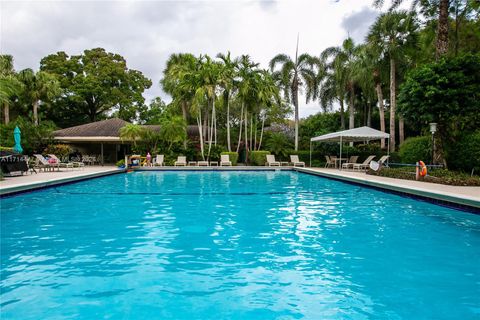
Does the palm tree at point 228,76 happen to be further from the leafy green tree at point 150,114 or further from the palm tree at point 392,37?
the leafy green tree at point 150,114

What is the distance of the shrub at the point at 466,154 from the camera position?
482 inches

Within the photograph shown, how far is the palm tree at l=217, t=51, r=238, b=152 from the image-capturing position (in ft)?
75.2

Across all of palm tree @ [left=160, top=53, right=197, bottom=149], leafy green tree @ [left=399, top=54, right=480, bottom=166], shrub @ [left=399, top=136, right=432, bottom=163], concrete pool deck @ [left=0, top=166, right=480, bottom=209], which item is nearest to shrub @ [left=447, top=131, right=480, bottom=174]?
leafy green tree @ [left=399, top=54, right=480, bottom=166]

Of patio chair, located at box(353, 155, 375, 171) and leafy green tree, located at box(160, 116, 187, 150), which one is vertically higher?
leafy green tree, located at box(160, 116, 187, 150)

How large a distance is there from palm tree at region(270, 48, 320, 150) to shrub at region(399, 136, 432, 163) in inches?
376

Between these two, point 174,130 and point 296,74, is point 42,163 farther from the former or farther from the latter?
point 296,74

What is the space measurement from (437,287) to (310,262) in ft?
4.57

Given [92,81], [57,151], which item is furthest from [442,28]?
[92,81]

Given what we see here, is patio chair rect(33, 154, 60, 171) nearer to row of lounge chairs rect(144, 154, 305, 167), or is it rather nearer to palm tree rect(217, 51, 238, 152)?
row of lounge chairs rect(144, 154, 305, 167)

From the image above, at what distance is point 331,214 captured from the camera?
6.95 metres

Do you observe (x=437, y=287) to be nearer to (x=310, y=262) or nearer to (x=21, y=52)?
(x=310, y=262)

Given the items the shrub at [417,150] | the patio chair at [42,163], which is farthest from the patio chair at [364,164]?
the patio chair at [42,163]

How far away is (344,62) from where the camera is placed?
24.5m

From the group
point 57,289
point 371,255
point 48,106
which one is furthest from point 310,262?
point 48,106
